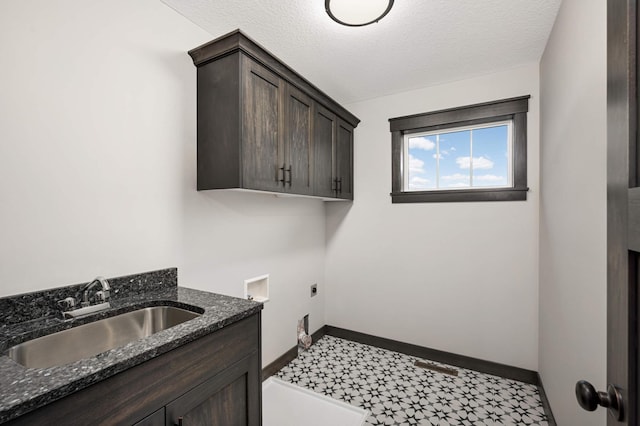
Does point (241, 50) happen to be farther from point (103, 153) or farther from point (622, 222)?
point (622, 222)

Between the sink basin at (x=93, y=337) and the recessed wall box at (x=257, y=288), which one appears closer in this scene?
the sink basin at (x=93, y=337)

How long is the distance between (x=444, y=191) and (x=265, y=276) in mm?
1731

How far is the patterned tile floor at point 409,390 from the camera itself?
75.1 inches

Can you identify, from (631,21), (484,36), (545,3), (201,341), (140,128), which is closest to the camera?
(631,21)

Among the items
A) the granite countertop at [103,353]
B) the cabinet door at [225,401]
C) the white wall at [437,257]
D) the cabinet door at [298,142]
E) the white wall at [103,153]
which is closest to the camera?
the granite countertop at [103,353]

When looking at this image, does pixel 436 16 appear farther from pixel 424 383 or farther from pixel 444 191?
pixel 424 383

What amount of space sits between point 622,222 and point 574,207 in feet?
3.34

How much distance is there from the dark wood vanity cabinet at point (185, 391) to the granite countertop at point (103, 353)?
0.04m

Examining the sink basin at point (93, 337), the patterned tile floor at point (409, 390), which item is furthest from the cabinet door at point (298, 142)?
the patterned tile floor at point (409, 390)

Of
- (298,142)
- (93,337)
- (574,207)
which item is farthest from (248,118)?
(574,207)

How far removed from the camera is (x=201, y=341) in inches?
42.6

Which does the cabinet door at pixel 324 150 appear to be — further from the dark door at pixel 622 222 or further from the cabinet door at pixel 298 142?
the dark door at pixel 622 222

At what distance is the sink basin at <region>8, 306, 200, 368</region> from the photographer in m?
1.03

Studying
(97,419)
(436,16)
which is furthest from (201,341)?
(436,16)
